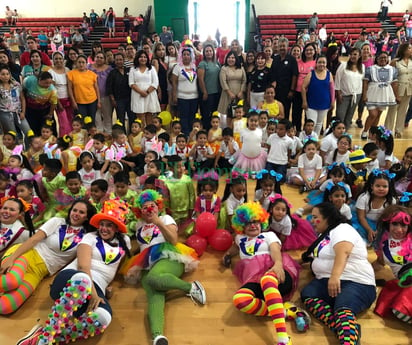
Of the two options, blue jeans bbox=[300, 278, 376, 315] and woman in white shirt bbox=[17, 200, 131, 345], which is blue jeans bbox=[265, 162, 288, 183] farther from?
woman in white shirt bbox=[17, 200, 131, 345]

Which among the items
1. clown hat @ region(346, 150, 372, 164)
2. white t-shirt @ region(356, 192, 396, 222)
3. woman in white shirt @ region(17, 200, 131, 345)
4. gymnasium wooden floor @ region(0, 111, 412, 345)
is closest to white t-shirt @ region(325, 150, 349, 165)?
clown hat @ region(346, 150, 372, 164)

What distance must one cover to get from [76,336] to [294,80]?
4379 mm

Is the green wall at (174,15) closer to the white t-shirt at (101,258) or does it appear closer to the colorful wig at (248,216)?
the colorful wig at (248,216)

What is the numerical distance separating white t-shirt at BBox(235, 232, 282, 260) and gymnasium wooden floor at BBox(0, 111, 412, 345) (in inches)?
12.5

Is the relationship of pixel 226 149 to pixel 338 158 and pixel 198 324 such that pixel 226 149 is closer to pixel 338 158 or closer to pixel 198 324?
pixel 338 158

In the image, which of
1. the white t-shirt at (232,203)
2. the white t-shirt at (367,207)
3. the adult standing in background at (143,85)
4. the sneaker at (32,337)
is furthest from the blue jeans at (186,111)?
the sneaker at (32,337)

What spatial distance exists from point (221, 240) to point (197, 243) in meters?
0.21

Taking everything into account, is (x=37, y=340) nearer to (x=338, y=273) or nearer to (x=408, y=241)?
(x=338, y=273)

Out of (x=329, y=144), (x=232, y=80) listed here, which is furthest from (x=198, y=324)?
(x=232, y=80)

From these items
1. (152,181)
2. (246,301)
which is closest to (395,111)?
(152,181)

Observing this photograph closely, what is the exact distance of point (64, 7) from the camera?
1580 cm

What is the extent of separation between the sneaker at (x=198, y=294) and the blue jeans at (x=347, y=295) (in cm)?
69

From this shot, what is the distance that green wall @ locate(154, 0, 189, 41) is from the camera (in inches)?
556

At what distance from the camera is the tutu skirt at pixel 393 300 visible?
2158 millimetres
